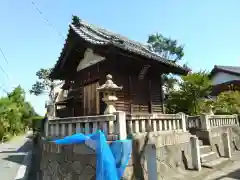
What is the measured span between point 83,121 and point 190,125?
6.80m

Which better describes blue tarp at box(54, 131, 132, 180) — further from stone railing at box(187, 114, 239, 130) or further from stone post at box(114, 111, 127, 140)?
stone railing at box(187, 114, 239, 130)

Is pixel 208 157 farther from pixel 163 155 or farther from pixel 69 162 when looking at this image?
pixel 69 162

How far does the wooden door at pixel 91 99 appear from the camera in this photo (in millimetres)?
9398

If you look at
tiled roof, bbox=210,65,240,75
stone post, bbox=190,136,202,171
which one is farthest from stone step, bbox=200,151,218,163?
tiled roof, bbox=210,65,240,75

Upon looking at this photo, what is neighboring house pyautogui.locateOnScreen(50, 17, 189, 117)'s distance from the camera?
352 inches

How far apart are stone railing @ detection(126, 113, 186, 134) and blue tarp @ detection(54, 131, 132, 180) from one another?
2.29ft

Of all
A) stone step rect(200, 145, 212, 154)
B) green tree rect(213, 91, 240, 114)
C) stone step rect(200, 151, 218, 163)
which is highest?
green tree rect(213, 91, 240, 114)

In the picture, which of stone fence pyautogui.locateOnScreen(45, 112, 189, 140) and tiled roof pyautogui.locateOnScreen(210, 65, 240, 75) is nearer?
stone fence pyautogui.locateOnScreen(45, 112, 189, 140)

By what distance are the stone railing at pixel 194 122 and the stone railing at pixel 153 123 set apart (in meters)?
2.80

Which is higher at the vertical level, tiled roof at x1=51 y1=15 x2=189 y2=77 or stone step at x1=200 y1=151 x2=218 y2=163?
tiled roof at x1=51 y1=15 x2=189 y2=77

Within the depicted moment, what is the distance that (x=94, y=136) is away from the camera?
485 cm

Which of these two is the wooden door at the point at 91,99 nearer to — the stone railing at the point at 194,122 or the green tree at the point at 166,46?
the stone railing at the point at 194,122

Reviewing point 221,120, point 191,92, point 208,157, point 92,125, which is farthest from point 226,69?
point 92,125

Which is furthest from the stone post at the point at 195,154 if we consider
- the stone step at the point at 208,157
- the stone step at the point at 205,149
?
the stone step at the point at 205,149
